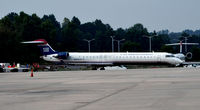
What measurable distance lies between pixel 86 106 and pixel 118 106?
3.42 ft

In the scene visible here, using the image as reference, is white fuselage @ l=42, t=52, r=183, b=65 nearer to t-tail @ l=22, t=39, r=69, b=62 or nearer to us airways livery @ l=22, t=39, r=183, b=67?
us airways livery @ l=22, t=39, r=183, b=67

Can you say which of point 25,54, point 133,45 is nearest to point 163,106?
point 25,54

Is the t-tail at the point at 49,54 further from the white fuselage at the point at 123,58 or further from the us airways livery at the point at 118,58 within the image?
the white fuselage at the point at 123,58

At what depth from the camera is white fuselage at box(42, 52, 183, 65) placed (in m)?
71.6

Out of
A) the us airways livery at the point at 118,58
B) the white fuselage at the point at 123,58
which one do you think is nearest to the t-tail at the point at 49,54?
the us airways livery at the point at 118,58

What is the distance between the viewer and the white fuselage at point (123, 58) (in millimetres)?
71562

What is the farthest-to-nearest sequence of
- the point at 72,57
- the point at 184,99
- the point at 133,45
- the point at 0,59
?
the point at 133,45, the point at 0,59, the point at 72,57, the point at 184,99

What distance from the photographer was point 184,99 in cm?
1598

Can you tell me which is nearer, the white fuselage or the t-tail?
the white fuselage

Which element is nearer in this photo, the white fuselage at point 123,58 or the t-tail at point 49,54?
the white fuselage at point 123,58

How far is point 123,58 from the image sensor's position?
7188 cm

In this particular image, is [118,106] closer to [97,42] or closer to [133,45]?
[133,45]

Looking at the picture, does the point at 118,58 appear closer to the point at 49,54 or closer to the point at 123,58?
the point at 123,58

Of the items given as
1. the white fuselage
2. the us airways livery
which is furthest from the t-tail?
the white fuselage
